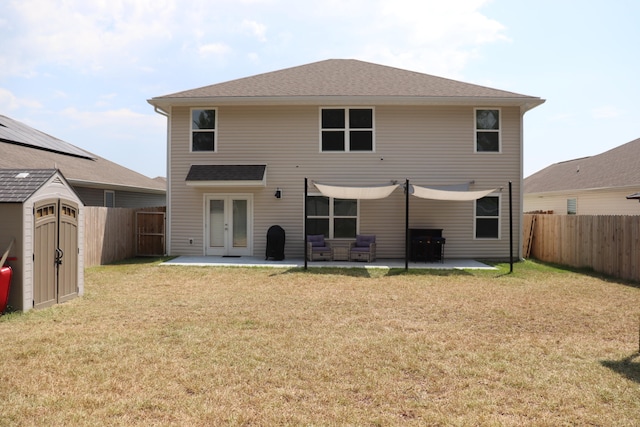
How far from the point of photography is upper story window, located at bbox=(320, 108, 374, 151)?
13984 millimetres

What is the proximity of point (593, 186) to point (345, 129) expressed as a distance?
12.9 metres

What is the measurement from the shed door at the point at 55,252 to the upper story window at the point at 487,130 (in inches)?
471

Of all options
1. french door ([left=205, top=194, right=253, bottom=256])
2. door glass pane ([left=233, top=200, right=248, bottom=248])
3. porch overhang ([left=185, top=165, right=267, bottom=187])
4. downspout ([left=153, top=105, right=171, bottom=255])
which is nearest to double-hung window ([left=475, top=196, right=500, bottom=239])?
porch overhang ([left=185, top=165, right=267, bottom=187])

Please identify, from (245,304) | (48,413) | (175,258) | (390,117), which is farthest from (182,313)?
(390,117)

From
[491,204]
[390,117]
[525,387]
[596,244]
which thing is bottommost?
[525,387]

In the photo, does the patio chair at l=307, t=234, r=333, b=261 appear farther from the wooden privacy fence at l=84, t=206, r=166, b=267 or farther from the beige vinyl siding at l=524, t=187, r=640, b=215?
the beige vinyl siding at l=524, t=187, r=640, b=215

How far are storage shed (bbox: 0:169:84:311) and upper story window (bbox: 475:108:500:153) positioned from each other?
39.0ft

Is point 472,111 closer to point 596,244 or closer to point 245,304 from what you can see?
point 596,244

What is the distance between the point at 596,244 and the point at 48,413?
12.9 m

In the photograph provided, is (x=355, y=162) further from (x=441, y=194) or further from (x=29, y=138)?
(x=29, y=138)

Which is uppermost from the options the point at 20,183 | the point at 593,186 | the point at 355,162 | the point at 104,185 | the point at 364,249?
the point at 355,162

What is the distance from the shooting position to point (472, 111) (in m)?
13.9

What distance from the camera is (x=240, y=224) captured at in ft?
46.6

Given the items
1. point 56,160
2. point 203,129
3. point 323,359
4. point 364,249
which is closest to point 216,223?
point 203,129
